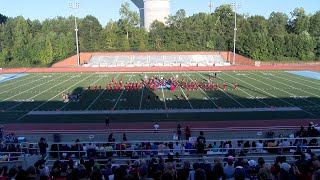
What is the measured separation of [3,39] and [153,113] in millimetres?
58284

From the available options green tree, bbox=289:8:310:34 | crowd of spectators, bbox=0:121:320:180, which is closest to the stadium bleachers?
green tree, bbox=289:8:310:34

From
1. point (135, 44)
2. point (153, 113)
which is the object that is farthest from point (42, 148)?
point (135, 44)

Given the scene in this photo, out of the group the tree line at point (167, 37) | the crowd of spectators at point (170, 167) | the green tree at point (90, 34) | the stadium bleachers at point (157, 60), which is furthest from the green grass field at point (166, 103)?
the green tree at point (90, 34)

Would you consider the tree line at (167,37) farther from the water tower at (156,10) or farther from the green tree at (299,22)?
the water tower at (156,10)

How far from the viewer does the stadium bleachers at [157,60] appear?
6432cm

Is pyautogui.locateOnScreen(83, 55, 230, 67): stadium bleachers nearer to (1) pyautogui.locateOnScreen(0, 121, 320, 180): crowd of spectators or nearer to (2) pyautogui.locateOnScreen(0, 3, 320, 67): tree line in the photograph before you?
(2) pyautogui.locateOnScreen(0, 3, 320, 67): tree line

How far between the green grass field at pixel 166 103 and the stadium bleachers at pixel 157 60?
26.8 meters

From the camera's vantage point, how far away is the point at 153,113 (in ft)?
79.4

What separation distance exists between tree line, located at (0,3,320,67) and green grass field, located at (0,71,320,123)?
99.4ft

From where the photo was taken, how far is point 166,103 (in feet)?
89.7

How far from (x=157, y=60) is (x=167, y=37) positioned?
35.6 feet

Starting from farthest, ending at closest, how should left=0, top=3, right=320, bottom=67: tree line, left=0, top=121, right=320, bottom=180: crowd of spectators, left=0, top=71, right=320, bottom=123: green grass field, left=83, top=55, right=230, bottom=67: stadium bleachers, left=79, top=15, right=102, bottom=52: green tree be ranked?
left=79, top=15, right=102, bottom=52: green tree < left=0, top=3, right=320, bottom=67: tree line < left=83, top=55, right=230, bottom=67: stadium bleachers < left=0, top=71, right=320, bottom=123: green grass field < left=0, top=121, right=320, bottom=180: crowd of spectators

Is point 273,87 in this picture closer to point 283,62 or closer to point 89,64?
point 283,62

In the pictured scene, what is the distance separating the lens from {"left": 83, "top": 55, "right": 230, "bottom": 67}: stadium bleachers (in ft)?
211
